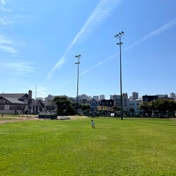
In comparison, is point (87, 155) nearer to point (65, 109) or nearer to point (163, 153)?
point (163, 153)

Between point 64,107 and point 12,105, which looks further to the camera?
point 64,107

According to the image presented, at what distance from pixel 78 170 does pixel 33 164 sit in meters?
2.21

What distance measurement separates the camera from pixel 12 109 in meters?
96.6

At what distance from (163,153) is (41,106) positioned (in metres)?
125

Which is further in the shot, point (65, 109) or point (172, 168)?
point (65, 109)

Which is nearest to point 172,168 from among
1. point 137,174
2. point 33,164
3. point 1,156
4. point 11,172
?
point 137,174

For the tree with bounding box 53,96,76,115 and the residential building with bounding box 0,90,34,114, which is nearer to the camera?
the residential building with bounding box 0,90,34,114

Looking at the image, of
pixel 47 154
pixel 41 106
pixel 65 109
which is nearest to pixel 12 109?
pixel 65 109

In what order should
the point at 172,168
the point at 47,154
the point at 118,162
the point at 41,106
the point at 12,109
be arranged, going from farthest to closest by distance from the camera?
the point at 41,106, the point at 12,109, the point at 47,154, the point at 118,162, the point at 172,168

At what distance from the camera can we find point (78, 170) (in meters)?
9.33

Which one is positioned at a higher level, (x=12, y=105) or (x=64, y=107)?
(x=12, y=105)

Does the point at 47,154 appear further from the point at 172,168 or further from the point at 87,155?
the point at 172,168

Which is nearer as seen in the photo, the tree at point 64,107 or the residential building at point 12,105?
the residential building at point 12,105

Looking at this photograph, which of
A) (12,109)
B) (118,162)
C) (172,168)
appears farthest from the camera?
(12,109)
